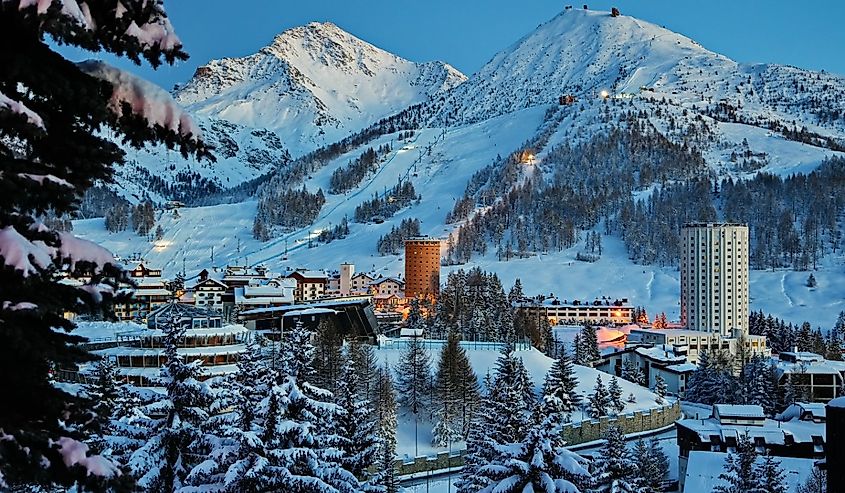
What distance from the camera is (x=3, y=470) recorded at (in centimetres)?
448

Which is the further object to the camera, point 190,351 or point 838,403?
point 190,351

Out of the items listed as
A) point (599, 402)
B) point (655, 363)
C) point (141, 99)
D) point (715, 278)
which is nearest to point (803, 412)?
point (599, 402)

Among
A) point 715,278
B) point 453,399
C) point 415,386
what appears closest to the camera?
point 453,399

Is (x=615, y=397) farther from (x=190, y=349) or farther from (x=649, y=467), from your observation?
(x=190, y=349)

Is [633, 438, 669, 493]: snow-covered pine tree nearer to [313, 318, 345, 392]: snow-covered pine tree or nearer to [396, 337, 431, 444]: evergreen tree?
[396, 337, 431, 444]: evergreen tree

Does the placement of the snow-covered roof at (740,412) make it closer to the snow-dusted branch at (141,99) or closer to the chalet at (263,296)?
the snow-dusted branch at (141,99)

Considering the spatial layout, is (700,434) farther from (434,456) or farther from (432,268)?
(432,268)

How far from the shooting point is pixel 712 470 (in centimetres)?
3494

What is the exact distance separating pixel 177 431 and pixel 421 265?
11033 cm

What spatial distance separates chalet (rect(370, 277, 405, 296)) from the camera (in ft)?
396

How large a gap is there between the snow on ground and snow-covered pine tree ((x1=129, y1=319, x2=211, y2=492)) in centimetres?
3164

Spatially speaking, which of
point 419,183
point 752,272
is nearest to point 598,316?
point 752,272

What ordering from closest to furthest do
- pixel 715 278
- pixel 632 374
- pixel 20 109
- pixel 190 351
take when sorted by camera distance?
1. pixel 20 109
2. pixel 190 351
3. pixel 632 374
4. pixel 715 278

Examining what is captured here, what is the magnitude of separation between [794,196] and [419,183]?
7954cm
